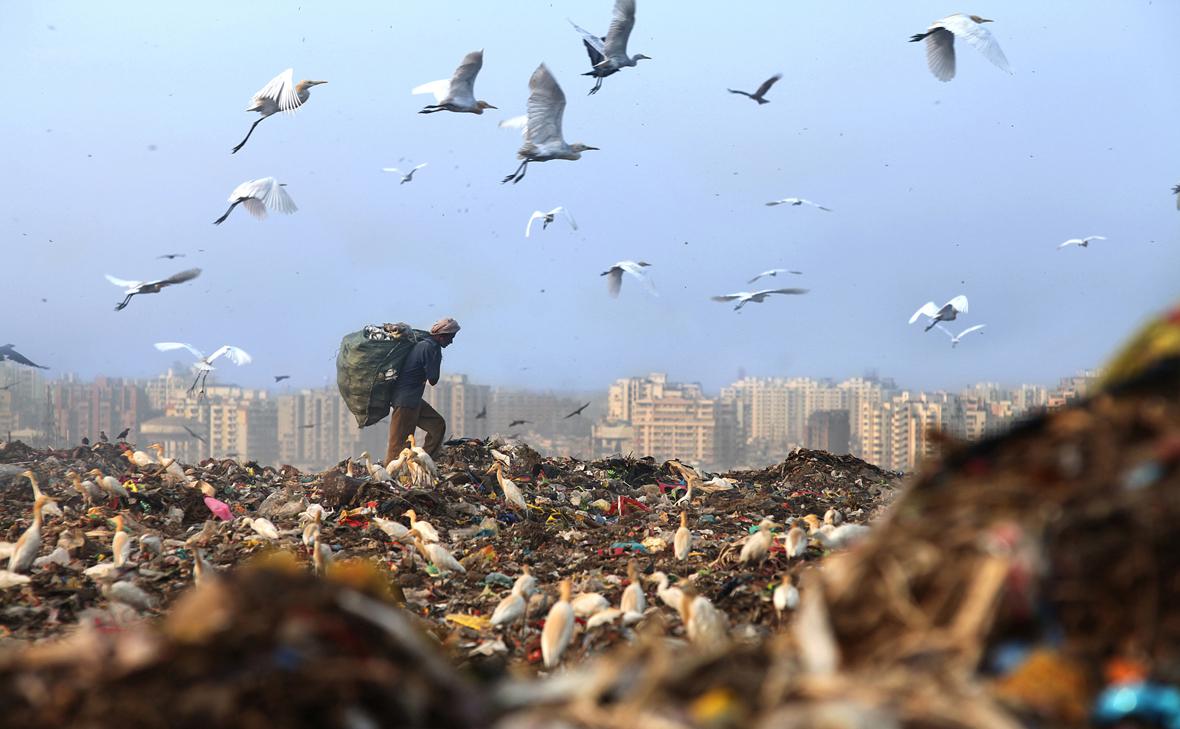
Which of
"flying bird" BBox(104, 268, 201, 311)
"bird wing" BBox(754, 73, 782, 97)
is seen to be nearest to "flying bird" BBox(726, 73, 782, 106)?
"bird wing" BBox(754, 73, 782, 97)

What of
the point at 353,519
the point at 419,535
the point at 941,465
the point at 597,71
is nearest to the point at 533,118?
the point at 597,71

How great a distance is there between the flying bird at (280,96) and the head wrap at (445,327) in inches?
144

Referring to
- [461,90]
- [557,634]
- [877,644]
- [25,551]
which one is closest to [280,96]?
[461,90]

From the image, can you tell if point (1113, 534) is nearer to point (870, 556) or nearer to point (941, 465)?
point (941, 465)

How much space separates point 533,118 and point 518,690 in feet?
43.6

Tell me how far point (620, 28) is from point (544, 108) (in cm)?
155

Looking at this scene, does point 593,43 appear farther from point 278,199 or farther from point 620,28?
point 278,199

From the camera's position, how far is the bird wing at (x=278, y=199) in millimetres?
14297

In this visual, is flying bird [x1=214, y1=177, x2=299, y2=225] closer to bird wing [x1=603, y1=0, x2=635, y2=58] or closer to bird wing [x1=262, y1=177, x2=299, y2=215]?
bird wing [x1=262, y1=177, x2=299, y2=215]

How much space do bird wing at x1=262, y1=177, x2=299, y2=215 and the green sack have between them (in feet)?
6.90

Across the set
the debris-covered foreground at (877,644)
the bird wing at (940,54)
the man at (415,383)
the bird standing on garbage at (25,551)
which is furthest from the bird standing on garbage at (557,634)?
the bird wing at (940,54)

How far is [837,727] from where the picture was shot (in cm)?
136

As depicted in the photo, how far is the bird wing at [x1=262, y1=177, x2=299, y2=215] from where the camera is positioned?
14297 millimetres

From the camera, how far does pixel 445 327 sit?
1446cm
